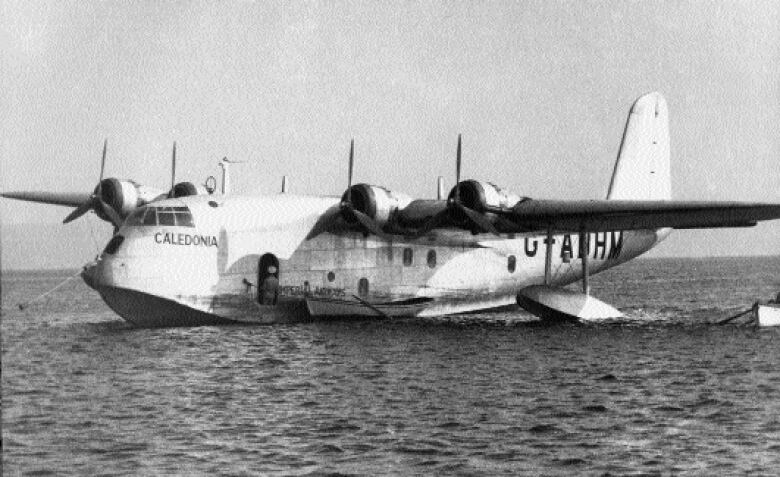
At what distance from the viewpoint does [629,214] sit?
29.1m

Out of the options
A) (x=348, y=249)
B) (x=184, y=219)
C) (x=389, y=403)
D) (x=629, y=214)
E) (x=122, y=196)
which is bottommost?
(x=389, y=403)

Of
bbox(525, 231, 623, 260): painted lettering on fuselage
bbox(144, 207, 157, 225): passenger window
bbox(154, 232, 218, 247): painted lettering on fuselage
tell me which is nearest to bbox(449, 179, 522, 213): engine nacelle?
bbox(525, 231, 623, 260): painted lettering on fuselage

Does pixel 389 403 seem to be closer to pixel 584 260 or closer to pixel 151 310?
pixel 151 310

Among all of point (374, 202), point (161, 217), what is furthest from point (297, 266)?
point (161, 217)

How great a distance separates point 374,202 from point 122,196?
787 cm

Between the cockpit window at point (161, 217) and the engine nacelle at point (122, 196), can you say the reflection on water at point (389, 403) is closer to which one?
the cockpit window at point (161, 217)

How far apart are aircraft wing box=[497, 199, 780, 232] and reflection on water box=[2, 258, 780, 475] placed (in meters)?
3.44

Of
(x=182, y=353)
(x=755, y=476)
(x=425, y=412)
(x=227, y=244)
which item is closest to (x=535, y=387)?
(x=425, y=412)

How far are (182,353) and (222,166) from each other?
31.6 feet

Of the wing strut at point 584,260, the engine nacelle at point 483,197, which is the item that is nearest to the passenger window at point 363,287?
the engine nacelle at point 483,197

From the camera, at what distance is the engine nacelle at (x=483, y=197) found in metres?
28.4

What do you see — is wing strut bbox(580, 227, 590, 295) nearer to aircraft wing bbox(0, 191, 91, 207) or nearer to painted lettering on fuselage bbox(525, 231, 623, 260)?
painted lettering on fuselage bbox(525, 231, 623, 260)

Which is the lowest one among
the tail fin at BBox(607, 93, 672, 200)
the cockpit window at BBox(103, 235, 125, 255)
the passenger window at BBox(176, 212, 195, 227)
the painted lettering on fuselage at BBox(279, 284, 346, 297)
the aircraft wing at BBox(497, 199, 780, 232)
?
the painted lettering on fuselage at BBox(279, 284, 346, 297)

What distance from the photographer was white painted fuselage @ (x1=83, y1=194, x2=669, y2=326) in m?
25.9
